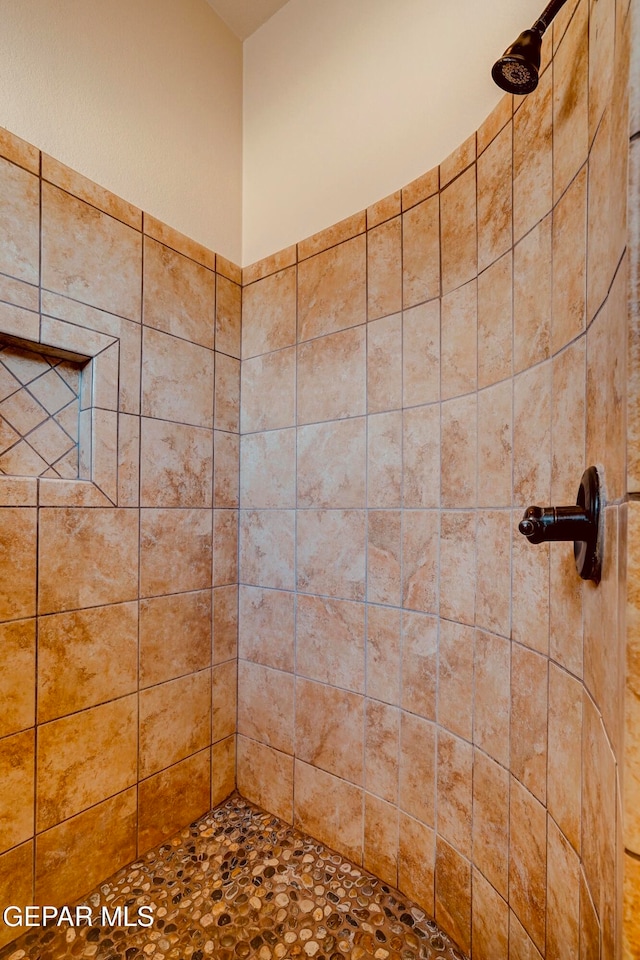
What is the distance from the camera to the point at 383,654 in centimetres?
122

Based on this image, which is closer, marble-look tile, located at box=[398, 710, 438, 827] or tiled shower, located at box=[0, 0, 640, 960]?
tiled shower, located at box=[0, 0, 640, 960]

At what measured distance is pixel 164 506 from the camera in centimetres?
136

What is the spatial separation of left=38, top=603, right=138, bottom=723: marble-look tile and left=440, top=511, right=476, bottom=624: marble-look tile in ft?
2.82

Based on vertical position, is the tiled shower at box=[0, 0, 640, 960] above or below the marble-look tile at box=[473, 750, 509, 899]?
above

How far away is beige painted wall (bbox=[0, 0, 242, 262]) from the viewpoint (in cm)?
111

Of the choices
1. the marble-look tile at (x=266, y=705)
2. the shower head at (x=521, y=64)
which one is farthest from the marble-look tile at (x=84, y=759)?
the shower head at (x=521, y=64)

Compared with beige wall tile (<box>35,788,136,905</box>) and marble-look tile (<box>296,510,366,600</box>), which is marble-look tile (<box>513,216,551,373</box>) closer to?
marble-look tile (<box>296,510,366,600</box>)

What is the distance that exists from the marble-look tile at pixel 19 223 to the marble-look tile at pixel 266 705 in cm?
130

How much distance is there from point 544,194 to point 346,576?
100cm

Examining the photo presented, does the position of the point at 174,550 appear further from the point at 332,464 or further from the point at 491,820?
the point at 491,820

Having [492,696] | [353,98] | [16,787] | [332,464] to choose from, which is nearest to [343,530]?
[332,464]

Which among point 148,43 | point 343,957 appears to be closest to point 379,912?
point 343,957

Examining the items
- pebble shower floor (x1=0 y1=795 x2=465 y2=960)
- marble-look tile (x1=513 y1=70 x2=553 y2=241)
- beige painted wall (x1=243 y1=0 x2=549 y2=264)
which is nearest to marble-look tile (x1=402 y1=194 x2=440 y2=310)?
beige painted wall (x1=243 y1=0 x2=549 y2=264)

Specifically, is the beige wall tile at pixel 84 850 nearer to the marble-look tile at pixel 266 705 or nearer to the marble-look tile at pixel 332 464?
the marble-look tile at pixel 266 705
